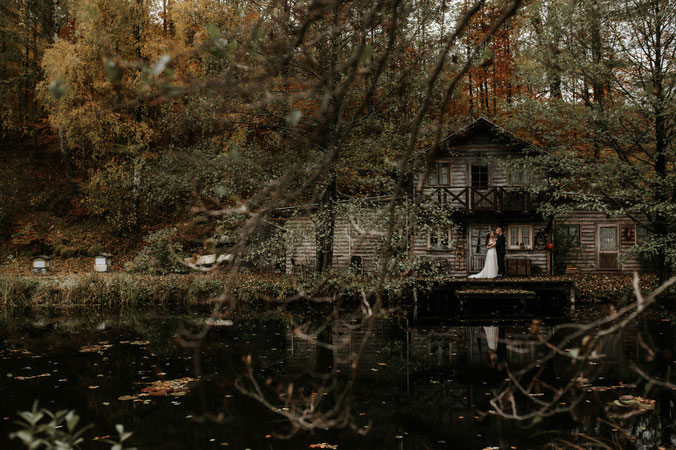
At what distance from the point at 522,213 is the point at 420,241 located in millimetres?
4595

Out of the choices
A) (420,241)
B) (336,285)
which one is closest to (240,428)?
(336,285)

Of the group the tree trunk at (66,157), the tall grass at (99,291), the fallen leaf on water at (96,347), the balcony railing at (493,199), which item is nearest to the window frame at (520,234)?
the balcony railing at (493,199)

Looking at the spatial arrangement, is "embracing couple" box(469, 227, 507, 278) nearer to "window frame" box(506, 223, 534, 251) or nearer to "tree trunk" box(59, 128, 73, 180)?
"window frame" box(506, 223, 534, 251)

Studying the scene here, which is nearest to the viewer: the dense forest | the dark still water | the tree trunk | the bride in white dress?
the dark still water

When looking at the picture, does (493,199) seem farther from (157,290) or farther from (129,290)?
(129,290)

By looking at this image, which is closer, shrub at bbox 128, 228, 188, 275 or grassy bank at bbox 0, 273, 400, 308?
grassy bank at bbox 0, 273, 400, 308

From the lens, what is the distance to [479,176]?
77.3 ft

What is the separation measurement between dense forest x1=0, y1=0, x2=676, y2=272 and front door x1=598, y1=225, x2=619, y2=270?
1584 mm

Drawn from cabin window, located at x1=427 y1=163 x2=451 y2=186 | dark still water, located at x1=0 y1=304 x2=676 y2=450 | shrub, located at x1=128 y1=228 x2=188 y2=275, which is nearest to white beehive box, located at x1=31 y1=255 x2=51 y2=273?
shrub, located at x1=128 y1=228 x2=188 y2=275

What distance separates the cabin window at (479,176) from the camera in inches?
926

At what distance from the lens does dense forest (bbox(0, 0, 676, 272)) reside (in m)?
13.6

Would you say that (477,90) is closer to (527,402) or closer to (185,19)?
(185,19)

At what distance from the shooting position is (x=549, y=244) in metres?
22.4

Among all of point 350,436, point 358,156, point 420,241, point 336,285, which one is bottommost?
point 350,436
